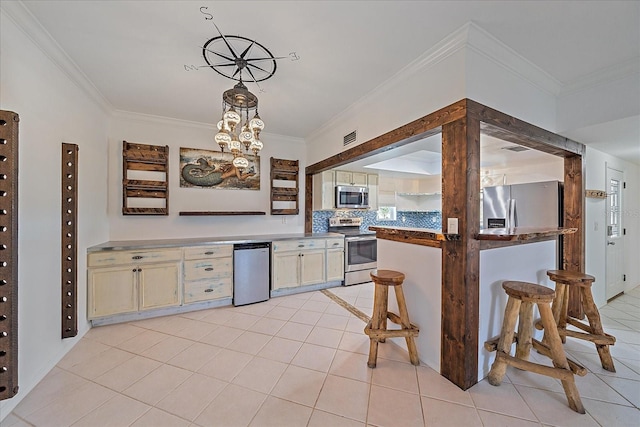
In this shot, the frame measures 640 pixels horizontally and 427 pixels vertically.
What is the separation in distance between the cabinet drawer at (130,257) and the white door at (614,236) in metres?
5.74

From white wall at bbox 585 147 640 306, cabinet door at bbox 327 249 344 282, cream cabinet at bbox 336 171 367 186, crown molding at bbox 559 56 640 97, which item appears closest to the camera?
crown molding at bbox 559 56 640 97

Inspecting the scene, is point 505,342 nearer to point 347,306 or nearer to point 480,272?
point 480,272

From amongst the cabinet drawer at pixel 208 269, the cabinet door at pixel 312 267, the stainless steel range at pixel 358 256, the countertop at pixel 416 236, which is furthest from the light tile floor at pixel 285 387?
the stainless steel range at pixel 358 256

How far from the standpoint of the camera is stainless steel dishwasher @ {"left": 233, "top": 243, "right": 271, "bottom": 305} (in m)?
3.39

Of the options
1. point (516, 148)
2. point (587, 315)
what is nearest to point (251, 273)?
point (587, 315)

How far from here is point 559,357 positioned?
169 cm

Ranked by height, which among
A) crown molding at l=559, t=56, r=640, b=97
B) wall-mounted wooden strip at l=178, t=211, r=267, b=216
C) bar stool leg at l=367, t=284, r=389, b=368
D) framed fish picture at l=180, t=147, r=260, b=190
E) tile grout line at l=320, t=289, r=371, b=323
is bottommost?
tile grout line at l=320, t=289, r=371, b=323

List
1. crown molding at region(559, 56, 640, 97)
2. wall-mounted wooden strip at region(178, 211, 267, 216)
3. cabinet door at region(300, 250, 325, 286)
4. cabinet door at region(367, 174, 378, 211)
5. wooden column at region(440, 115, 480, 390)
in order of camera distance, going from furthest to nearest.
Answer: cabinet door at region(367, 174, 378, 211) < cabinet door at region(300, 250, 325, 286) < wall-mounted wooden strip at region(178, 211, 267, 216) < crown molding at region(559, 56, 640, 97) < wooden column at region(440, 115, 480, 390)

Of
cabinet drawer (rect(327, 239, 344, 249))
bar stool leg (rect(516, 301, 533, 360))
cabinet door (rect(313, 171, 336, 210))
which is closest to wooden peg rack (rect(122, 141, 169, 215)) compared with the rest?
cabinet door (rect(313, 171, 336, 210))

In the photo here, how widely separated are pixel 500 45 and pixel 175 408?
3.46m

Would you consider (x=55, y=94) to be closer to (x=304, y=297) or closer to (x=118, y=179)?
(x=118, y=179)

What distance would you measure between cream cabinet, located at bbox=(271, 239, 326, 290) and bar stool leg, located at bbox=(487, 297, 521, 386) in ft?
8.32

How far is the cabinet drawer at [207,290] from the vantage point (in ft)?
10.3

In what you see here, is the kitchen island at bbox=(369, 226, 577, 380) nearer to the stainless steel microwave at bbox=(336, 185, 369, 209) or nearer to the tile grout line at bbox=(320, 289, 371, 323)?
the tile grout line at bbox=(320, 289, 371, 323)
